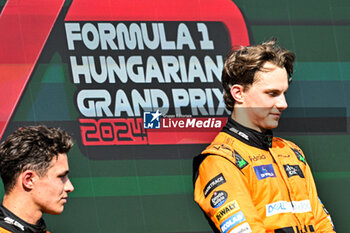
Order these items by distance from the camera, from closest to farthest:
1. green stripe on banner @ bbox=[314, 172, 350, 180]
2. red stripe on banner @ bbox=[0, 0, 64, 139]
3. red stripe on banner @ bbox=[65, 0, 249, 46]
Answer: red stripe on banner @ bbox=[0, 0, 64, 139] < red stripe on banner @ bbox=[65, 0, 249, 46] < green stripe on banner @ bbox=[314, 172, 350, 180]

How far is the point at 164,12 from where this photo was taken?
3912 mm

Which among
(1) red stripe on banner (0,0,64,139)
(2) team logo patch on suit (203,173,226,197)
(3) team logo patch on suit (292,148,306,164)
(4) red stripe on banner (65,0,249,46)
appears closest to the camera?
(2) team logo patch on suit (203,173,226,197)

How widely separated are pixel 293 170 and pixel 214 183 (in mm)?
379

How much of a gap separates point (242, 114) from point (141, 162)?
158cm

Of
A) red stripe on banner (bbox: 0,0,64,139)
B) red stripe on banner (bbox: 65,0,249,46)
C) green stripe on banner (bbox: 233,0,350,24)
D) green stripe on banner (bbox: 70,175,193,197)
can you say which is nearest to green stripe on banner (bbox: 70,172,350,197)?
green stripe on banner (bbox: 70,175,193,197)

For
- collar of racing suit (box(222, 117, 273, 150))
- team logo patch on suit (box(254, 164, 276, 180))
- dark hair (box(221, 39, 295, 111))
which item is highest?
dark hair (box(221, 39, 295, 111))

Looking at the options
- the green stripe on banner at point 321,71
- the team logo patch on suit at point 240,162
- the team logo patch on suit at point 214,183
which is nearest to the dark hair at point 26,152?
the team logo patch on suit at point 214,183

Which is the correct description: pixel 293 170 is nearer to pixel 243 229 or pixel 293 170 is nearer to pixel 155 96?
pixel 243 229

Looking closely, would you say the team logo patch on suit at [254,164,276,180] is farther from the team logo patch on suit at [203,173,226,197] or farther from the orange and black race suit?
the team logo patch on suit at [203,173,226,197]

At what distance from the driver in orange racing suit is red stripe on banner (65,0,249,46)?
1573 millimetres

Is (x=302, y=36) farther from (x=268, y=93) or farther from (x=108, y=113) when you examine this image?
(x=268, y=93)

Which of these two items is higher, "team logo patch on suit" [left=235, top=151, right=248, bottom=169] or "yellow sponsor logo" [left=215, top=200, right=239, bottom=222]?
"team logo patch on suit" [left=235, top=151, right=248, bottom=169]

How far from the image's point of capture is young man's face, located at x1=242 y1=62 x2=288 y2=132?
2.28 meters

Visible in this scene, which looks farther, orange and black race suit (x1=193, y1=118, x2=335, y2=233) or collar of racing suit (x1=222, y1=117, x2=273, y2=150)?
collar of racing suit (x1=222, y1=117, x2=273, y2=150)
